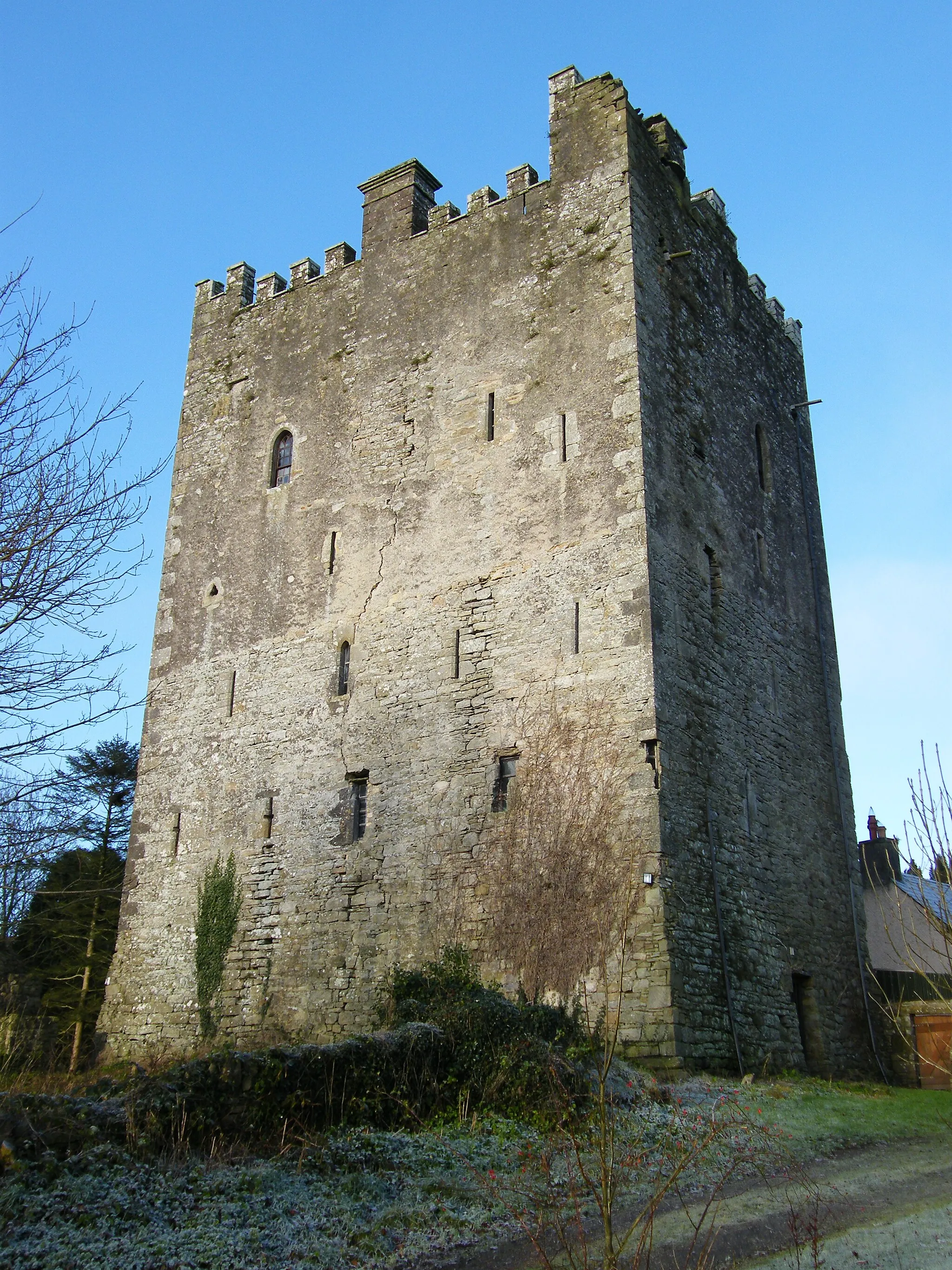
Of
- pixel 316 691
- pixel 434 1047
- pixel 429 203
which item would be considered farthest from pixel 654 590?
pixel 429 203

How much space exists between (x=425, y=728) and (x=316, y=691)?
2036 mm

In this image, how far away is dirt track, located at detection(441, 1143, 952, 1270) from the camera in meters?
5.24

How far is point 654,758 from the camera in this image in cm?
1166

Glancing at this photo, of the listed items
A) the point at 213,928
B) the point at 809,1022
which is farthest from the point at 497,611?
the point at 809,1022

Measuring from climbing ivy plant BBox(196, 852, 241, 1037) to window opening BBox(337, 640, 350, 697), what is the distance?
2682mm

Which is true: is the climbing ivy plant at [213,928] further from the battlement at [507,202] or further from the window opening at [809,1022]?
the battlement at [507,202]

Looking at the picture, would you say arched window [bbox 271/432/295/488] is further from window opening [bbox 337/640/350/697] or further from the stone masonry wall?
the stone masonry wall

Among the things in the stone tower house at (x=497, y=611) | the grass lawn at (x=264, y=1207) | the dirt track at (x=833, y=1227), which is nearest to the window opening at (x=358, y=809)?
the stone tower house at (x=497, y=611)

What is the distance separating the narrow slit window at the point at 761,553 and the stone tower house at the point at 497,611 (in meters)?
0.34

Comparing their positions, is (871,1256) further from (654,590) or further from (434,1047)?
(654,590)

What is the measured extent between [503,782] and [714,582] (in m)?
3.88

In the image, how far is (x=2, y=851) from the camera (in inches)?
275

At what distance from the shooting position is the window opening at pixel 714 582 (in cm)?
1384

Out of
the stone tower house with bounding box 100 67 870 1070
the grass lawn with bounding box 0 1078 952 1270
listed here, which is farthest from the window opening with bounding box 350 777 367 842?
the grass lawn with bounding box 0 1078 952 1270
